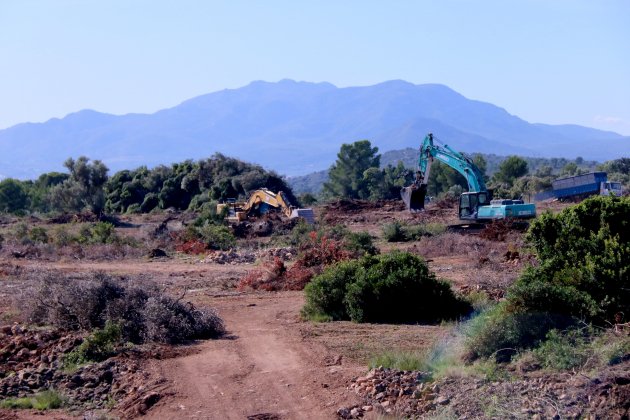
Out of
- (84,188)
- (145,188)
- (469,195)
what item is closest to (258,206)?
(469,195)

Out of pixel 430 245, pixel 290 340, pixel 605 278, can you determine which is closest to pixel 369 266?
pixel 290 340

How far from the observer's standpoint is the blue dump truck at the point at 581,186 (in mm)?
45588

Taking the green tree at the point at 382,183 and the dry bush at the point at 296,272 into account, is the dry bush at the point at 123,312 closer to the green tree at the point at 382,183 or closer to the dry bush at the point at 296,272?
the dry bush at the point at 296,272

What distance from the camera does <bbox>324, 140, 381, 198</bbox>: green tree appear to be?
233 ft

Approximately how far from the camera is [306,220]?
36.7 meters

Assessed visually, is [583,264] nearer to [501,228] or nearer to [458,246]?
[458,246]

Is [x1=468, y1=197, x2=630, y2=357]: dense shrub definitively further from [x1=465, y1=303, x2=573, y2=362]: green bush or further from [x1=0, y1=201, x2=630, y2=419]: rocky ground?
[x1=0, y1=201, x2=630, y2=419]: rocky ground

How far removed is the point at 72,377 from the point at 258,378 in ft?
7.86

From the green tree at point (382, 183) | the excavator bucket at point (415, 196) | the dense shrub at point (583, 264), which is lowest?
the dense shrub at point (583, 264)

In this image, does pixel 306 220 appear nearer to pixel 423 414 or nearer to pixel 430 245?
pixel 430 245

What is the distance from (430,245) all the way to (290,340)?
14.7 metres

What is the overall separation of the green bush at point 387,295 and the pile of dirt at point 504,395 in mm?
4178

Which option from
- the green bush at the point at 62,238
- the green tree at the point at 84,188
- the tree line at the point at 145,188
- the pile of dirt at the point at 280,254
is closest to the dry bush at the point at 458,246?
the pile of dirt at the point at 280,254

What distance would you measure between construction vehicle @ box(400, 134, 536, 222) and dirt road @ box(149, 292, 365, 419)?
65.7 ft
